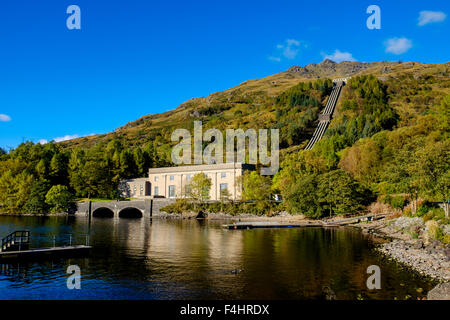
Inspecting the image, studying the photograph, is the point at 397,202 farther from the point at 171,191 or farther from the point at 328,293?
the point at 171,191

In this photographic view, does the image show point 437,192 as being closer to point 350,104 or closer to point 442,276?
point 442,276

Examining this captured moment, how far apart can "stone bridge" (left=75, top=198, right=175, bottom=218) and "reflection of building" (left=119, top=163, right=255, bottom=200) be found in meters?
7.24

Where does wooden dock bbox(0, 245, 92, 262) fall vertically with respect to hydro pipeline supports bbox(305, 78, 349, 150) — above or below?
below

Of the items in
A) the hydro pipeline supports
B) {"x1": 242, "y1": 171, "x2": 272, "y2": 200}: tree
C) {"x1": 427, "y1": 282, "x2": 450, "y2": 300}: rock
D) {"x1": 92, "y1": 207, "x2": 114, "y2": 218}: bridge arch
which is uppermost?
the hydro pipeline supports

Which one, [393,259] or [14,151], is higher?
[14,151]

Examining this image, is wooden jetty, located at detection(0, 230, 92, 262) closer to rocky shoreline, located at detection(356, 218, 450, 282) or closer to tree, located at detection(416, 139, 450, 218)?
rocky shoreline, located at detection(356, 218, 450, 282)

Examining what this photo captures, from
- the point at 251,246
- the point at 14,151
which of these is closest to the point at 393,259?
the point at 251,246

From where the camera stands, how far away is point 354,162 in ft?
251

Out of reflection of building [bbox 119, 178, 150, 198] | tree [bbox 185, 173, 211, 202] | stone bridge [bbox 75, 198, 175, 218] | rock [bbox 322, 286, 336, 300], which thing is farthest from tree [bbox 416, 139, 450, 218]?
reflection of building [bbox 119, 178, 150, 198]

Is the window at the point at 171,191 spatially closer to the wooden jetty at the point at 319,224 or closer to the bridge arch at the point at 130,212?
the bridge arch at the point at 130,212

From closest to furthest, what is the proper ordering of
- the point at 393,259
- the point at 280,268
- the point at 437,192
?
1. the point at 280,268
2. the point at 393,259
3. the point at 437,192

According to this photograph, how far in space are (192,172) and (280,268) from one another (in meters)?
71.6

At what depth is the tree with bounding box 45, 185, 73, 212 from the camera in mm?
94750

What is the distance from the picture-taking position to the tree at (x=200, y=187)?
294 feet
